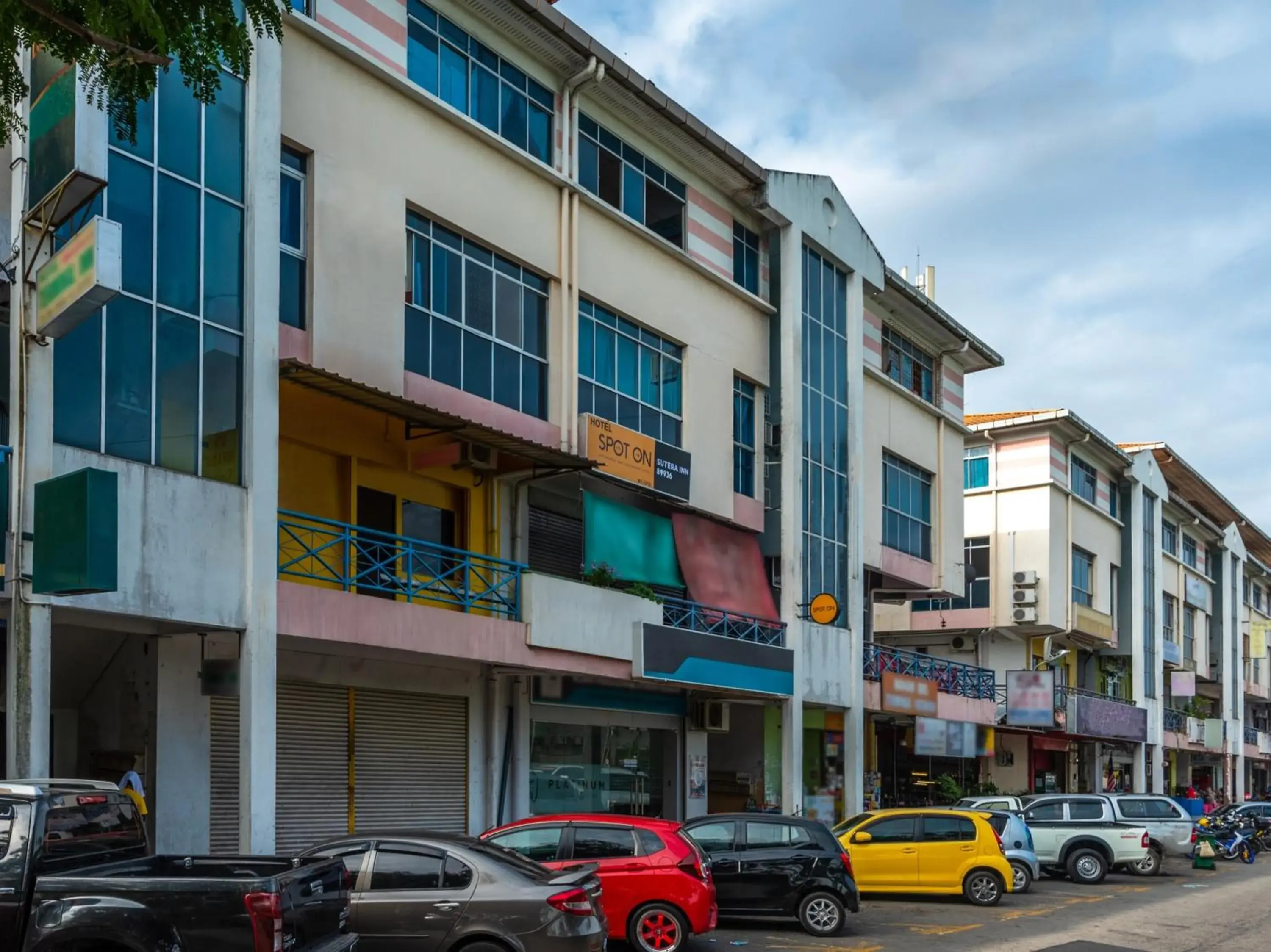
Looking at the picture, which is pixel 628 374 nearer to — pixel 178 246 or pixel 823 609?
pixel 823 609

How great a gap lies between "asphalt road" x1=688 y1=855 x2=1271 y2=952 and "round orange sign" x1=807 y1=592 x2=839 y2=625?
6.26 meters

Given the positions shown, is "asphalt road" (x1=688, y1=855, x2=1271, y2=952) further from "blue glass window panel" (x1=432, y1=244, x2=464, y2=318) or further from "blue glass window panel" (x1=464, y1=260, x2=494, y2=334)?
"blue glass window panel" (x1=432, y1=244, x2=464, y2=318)

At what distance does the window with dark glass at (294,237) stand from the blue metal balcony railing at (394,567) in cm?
266

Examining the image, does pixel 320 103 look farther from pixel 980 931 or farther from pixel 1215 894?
pixel 1215 894

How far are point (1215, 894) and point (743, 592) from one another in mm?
9526

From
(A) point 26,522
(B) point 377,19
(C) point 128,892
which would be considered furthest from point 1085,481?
(C) point 128,892

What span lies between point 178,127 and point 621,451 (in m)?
9.50

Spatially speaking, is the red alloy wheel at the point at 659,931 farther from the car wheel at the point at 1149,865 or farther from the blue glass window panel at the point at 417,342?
the car wheel at the point at 1149,865

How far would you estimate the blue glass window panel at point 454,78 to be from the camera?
21312mm

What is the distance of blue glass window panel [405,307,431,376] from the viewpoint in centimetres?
2030

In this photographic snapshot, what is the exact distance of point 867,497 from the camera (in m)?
32.3

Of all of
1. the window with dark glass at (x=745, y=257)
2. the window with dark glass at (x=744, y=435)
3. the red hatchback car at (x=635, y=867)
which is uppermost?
the window with dark glass at (x=745, y=257)

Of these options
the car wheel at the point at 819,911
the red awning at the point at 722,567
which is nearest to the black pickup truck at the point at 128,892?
the car wheel at the point at 819,911

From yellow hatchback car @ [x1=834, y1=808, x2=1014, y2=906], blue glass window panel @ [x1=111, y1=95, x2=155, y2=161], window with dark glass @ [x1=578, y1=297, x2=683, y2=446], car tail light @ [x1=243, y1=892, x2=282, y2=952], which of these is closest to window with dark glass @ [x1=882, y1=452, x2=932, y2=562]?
window with dark glass @ [x1=578, y1=297, x2=683, y2=446]
